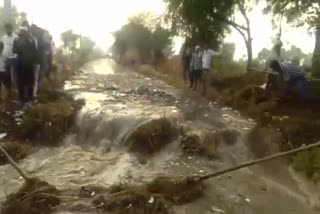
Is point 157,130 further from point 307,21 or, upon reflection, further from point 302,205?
point 307,21

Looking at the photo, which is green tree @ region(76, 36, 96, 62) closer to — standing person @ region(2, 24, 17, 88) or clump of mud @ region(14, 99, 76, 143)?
standing person @ region(2, 24, 17, 88)

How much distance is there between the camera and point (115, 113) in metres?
12.7

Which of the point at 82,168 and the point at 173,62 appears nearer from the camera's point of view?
the point at 82,168

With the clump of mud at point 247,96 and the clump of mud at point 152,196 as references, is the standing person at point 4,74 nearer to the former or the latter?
the clump of mud at point 152,196

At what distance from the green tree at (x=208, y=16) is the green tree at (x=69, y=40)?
2035cm

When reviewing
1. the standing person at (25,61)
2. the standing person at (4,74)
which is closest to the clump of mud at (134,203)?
the standing person at (25,61)

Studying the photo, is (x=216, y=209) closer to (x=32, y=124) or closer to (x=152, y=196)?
(x=152, y=196)

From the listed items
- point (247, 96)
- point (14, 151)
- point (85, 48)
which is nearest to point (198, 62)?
point (247, 96)

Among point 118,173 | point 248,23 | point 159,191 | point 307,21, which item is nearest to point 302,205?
point 159,191

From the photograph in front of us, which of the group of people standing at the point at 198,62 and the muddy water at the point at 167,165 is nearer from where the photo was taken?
the muddy water at the point at 167,165

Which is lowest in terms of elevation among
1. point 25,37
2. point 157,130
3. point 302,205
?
point 302,205

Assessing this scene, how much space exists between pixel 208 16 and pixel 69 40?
22.7 meters

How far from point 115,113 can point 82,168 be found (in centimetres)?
292

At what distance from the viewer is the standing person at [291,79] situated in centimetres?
1279
